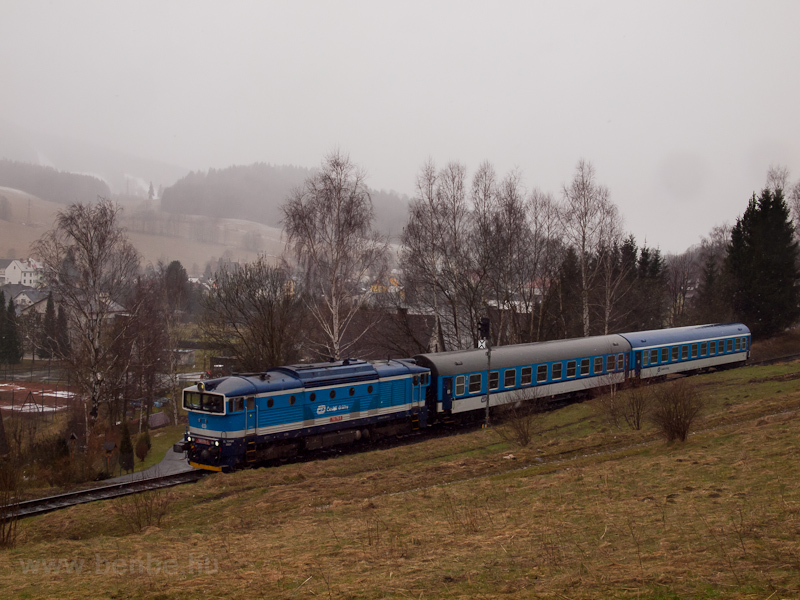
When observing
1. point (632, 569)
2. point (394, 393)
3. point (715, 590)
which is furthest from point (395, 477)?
point (715, 590)

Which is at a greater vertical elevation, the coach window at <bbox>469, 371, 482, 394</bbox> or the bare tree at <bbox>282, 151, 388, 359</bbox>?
the bare tree at <bbox>282, 151, 388, 359</bbox>

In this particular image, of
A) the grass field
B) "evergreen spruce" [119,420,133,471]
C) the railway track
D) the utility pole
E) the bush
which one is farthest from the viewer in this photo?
"evergreen spruce" [119,420,133,471]

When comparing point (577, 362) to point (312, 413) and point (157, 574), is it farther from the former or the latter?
point (157, 574)

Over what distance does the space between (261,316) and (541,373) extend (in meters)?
16.1

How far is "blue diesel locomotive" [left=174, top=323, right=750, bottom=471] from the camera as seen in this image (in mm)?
18719

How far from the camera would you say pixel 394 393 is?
23125 mm

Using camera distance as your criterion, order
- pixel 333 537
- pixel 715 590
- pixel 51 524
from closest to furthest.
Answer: pixel 715 590 < pixel 333 537 < pixel 51 524

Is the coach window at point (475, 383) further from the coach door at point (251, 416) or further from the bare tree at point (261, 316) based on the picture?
the bare tree at point (261, 316)

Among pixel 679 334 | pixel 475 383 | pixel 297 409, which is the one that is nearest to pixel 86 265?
pixel 297 409

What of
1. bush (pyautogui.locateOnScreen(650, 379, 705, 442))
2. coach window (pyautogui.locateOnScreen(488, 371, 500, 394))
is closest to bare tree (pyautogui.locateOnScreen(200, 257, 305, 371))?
coach window (pyautogui.locateOnScreen(488, 371, 500, 394))

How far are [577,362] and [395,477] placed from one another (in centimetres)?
1618

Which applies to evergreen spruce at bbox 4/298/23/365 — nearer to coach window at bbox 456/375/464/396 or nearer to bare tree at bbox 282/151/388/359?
bare tree at bbox 282/151/388/359

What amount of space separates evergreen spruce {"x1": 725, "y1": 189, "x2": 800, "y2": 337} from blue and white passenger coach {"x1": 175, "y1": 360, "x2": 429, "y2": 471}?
37.9 metres

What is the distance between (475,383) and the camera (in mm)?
25516
